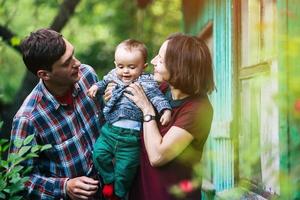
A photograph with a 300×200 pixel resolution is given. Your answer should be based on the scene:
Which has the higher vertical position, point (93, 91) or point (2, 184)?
point (93, 91)

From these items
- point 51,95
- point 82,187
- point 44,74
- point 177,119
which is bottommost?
point 82,187

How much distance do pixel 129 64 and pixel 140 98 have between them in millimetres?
178

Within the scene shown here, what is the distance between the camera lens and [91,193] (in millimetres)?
3783

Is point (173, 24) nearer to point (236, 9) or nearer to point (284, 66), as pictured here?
point (236, 9)

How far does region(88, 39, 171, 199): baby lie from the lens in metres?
3.54

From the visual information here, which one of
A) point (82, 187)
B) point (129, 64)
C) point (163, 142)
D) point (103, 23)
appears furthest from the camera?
point (103, 23)

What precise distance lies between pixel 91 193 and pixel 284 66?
3.84 ft

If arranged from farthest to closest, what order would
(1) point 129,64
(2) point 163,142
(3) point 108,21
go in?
(3) point 108,21
(1) point 129,64
(2) point 163,142

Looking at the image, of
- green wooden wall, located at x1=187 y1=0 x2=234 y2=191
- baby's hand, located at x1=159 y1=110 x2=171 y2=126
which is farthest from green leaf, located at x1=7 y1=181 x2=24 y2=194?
green wooden wall, located at x1=187 y1=0 x2=234 y2=191

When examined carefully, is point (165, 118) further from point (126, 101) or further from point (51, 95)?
point (51, 95)

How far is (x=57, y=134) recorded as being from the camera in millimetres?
3861

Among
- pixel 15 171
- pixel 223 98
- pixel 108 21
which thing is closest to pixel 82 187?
pixel 15 171

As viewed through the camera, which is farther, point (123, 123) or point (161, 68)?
point (123, 123)

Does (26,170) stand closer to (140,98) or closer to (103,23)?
(140,98)
